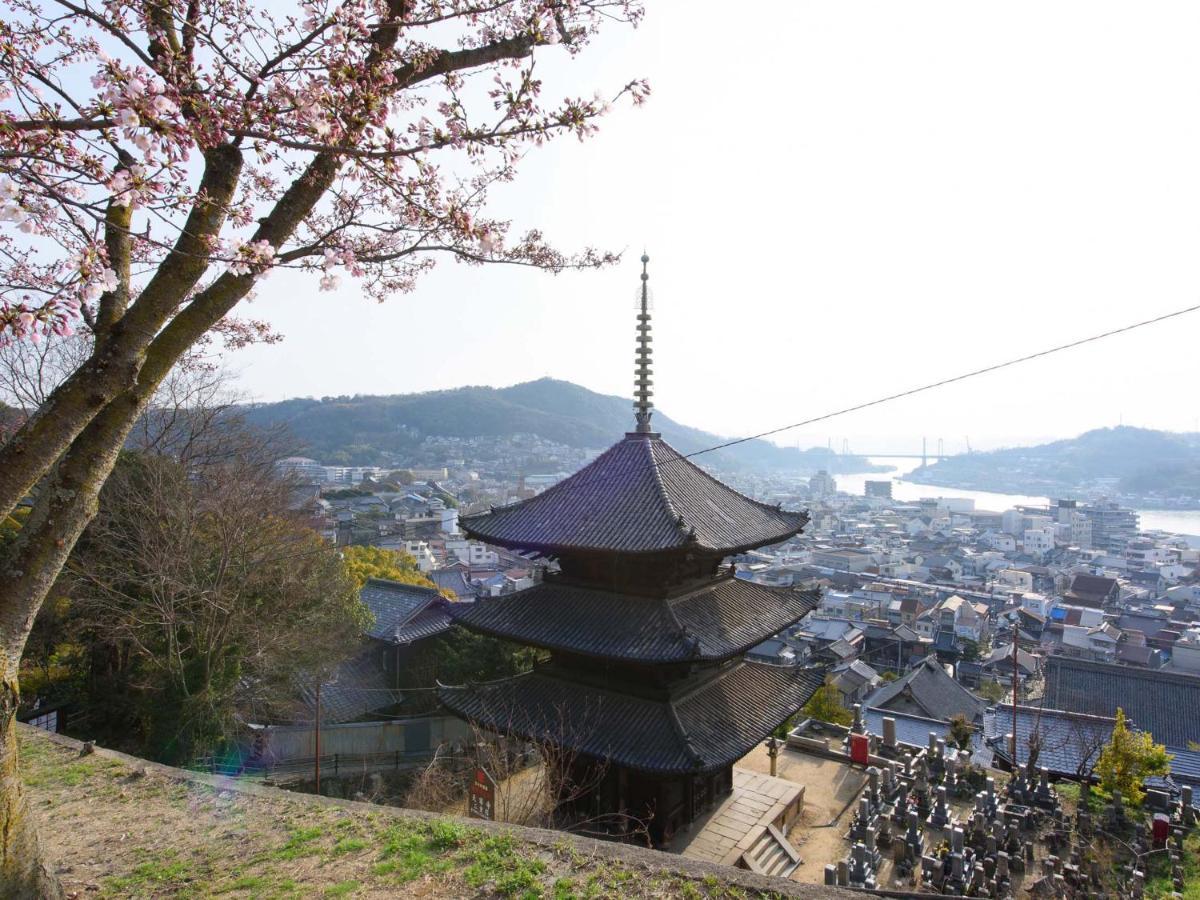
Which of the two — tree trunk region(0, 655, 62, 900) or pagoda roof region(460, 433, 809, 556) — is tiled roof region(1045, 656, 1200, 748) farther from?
tree trunk region(0, 655, 62, 900)

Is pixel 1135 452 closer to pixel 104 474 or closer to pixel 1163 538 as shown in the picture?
pixel 1163 538

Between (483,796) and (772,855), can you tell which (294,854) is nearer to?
(483,796)

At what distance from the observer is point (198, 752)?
15.6 metres

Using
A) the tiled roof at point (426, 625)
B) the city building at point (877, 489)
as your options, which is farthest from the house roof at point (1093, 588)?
the city building at point (877, 489)

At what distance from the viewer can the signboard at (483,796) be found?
34.8ft

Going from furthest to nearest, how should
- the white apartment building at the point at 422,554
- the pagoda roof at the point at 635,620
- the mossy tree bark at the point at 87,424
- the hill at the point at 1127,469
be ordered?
the hill at the point at 1127,469, the white apartment building at the point at 422,554, the pagoda roof at the point at 635,620, the mossy tree bark at the point at 87,424

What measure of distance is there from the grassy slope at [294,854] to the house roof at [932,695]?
3070cm

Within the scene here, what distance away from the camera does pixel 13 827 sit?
442 centimetres

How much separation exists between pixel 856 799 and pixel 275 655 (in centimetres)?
1485

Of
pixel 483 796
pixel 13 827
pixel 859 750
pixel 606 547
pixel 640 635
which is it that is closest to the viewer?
pixel 13 827

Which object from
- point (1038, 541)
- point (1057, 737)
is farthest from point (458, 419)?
point (1057, 737)

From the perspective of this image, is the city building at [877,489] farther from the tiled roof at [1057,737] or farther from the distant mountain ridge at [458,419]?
the tiled roof at [1057,737]

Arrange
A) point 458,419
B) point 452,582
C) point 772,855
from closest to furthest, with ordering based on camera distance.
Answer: point 772,855 < point 452,582 < point 458,419

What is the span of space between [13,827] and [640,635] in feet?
26.2
